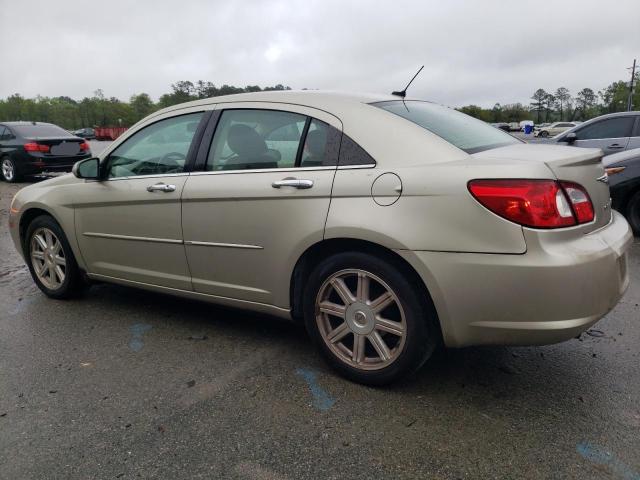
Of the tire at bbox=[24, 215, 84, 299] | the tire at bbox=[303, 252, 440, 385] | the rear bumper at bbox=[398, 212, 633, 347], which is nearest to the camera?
the rear bumper at bbox=[398, 212, 633, 347]

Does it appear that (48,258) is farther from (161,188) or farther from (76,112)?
(76,112)

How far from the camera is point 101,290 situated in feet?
15.8

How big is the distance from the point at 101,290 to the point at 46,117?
13992 centimetres

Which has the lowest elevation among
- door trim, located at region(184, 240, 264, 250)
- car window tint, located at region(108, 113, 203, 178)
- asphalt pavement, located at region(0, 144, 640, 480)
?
asphalt pavement, located at region(0, 144, 640, 480)

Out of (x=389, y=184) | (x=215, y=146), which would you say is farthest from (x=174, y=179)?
(x=389, y=184)

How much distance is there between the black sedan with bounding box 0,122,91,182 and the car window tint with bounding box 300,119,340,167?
39.1 ft

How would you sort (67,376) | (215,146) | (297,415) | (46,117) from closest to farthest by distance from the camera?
(297,415) → (67,376) → (215,146) → (46,117)

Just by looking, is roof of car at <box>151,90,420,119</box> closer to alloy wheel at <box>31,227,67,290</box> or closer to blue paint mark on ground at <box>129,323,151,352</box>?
blue paint mark on ground at <box>129,323,151,352</box>

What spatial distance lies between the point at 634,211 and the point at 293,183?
5.15 meters

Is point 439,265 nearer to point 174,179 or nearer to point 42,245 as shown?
point 174,179

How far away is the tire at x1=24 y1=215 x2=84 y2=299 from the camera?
171 inches

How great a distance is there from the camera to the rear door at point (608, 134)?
843cm

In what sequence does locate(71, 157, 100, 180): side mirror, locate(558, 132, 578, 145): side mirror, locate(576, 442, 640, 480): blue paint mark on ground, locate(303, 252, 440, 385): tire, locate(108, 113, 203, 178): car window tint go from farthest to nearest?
locate(558, 132, 578, 145): side mirror, locate(71, 157, 100, 180): side mirror, locate(108, 113, 203, 178): car window tint, locate(303, 252, 440, 385): tire, locate(576, 442, 640, 480): blue paint mark on ground

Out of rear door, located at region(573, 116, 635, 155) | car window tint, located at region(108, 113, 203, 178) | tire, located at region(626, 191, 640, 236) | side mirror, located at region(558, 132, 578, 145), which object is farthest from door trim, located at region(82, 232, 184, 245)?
rear door, located at region(573, 116, 635, 155)
